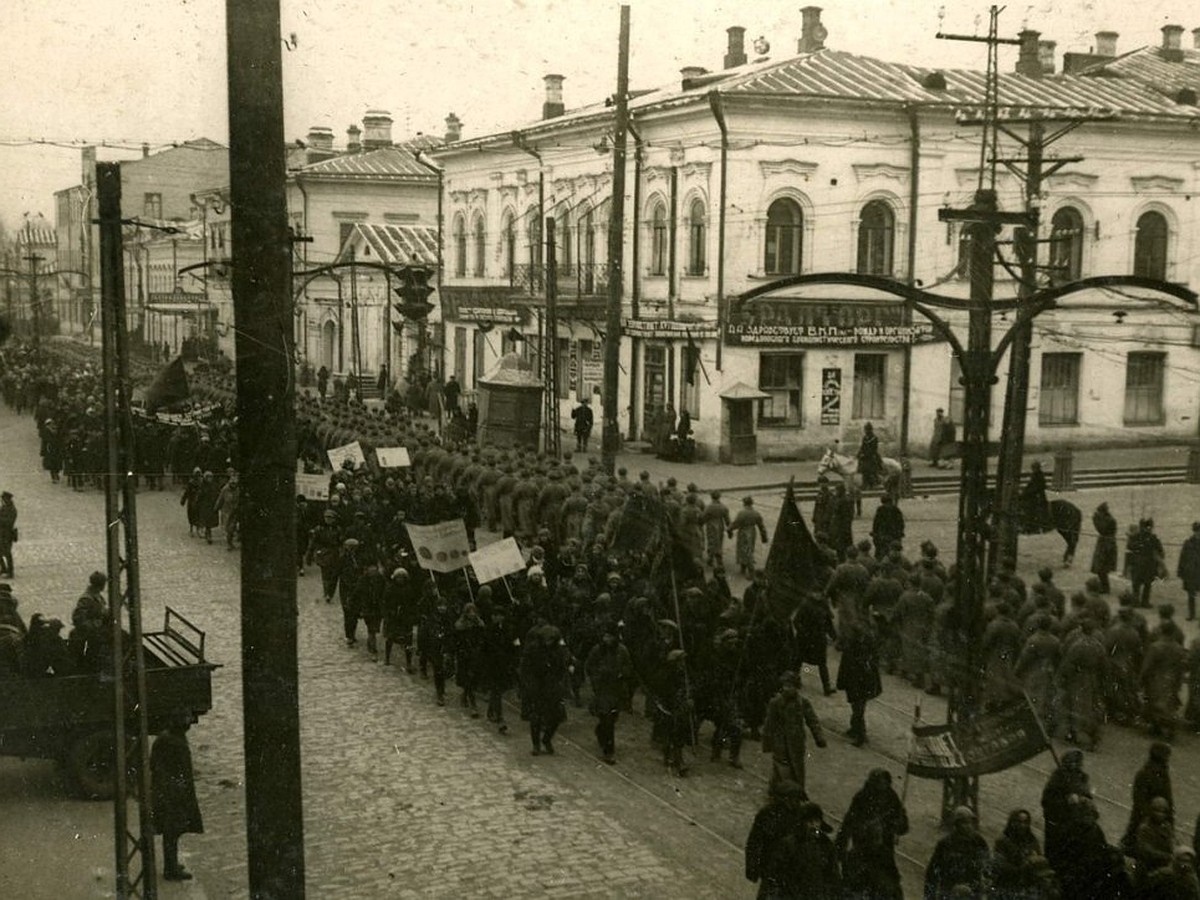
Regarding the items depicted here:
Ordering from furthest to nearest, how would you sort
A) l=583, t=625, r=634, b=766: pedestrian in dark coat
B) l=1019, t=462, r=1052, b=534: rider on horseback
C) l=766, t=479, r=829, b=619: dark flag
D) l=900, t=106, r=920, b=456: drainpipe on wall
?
l=900, t=106, r=920, b=456: drainpipe on wall
l=1019, t=462, r=1052, b=534: rider on horseback
l=766, t=479, r=829, b=619: dark flag
l=583, t=625, r=634, b=766: pedestrian in dark coat

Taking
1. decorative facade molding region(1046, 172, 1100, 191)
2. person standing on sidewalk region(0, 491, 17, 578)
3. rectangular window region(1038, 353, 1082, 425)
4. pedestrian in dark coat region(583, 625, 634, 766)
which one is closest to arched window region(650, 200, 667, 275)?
decorative facade molding region(1046, 172, 1100, 191)

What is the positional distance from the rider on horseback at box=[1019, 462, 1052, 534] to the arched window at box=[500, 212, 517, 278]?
2185 cm

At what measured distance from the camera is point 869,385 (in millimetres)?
32156

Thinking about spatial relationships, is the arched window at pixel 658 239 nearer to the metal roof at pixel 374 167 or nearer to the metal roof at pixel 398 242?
the metal roof at pixel 398 242

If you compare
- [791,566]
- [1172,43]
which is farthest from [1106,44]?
[791,566]

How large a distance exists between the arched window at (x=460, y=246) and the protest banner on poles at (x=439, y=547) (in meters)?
30.6

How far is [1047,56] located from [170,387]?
107ft

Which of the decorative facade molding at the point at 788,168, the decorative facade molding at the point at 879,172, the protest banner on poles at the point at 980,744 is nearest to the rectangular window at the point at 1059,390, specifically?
the decorative facade molding at the point at 879,172

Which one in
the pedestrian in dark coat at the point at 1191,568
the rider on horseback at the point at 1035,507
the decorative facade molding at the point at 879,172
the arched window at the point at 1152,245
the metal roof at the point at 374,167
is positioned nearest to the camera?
the pedestrian in dark coat at the point at 1191,568

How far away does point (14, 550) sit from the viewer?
22.5 m

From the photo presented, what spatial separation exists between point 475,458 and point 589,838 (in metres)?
14.0

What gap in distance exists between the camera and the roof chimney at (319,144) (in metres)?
61.4

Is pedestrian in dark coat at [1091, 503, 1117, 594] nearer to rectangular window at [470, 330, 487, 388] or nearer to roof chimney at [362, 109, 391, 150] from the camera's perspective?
rectangular window at [470, 330, 487, 388]

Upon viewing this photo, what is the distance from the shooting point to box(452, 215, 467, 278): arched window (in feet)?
147
